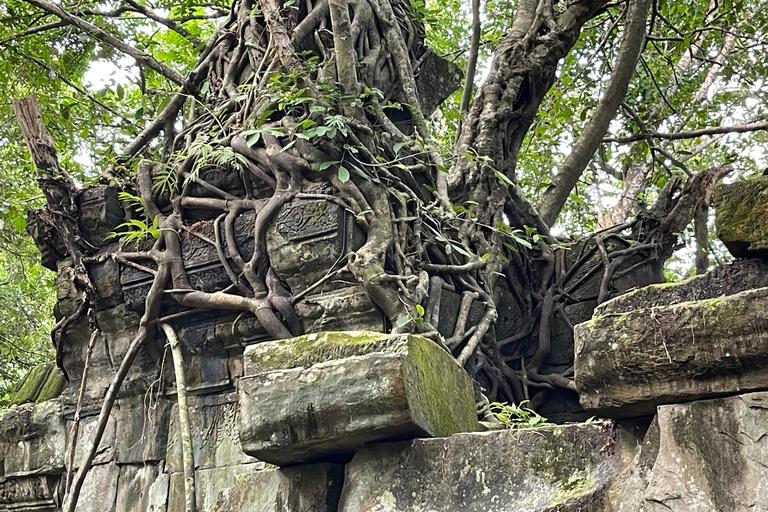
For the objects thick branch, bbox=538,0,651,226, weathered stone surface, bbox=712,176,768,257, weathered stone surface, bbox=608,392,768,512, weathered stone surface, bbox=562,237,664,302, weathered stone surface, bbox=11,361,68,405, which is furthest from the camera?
thick branch, bbox=538,0,651,226

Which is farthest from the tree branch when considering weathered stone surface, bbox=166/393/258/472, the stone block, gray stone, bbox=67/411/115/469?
weathered stone surface, bbox=166/393/258/472

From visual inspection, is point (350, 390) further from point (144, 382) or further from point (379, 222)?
point (144, 382)

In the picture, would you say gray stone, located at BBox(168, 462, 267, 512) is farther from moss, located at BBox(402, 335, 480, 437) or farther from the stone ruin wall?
moss, located at BBox(402, 335, 480, 437)

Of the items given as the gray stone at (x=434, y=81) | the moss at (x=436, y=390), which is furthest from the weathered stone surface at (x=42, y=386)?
the moss at (x=436, y=390)

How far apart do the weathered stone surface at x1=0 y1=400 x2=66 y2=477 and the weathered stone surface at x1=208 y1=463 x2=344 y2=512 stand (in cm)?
220

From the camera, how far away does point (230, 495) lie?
2318 millimetres

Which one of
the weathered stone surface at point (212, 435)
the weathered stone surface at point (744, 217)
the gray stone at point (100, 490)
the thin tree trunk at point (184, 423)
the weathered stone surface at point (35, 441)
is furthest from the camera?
the weathered stone surface at point (35, 441)

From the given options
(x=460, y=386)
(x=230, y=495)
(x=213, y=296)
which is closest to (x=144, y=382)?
(x=213, y=296)

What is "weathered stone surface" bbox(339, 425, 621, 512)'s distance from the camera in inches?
73.1

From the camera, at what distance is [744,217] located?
181cm

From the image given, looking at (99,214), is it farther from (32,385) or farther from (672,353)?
(672,353)

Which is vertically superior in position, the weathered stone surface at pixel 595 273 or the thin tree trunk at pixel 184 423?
the weathered stone surface at pixel 595 273

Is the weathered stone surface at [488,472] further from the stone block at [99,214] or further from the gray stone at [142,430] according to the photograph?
the stone block at [99,214]

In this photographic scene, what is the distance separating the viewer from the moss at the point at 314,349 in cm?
219
